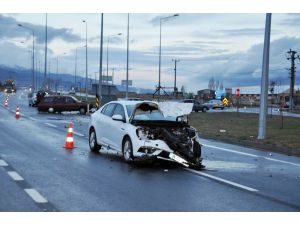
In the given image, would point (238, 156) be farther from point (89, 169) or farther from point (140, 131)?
point (89, 169)

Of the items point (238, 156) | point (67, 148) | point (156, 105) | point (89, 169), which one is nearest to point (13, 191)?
point (89, 169)

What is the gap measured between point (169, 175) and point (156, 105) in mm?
2997

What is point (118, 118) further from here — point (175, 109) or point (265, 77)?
point (265, 77)

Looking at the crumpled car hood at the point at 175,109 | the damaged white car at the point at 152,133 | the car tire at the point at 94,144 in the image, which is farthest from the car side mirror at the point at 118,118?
the car tire at the point at 94,144

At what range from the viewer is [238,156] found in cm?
1622

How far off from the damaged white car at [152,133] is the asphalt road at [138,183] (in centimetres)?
33

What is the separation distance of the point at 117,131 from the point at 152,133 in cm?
136

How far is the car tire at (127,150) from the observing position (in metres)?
13.4

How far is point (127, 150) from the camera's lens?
44.7 ft

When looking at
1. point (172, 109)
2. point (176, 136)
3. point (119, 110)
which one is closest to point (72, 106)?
point (119, 110)

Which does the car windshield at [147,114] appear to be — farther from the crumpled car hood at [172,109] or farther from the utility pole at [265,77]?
the utility pole at [265,77]
